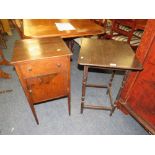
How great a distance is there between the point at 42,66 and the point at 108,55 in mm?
576

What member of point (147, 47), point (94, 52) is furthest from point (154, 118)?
point (94, 52)

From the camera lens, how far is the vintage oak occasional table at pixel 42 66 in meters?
1.01

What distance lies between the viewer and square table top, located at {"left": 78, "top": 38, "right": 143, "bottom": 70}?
1.04 meters

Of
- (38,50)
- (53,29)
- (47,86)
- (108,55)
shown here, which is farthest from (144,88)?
(53,29)

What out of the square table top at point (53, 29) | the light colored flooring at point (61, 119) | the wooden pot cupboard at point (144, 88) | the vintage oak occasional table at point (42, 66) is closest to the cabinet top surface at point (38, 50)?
the vintage oak occasional table at point (42, 66)

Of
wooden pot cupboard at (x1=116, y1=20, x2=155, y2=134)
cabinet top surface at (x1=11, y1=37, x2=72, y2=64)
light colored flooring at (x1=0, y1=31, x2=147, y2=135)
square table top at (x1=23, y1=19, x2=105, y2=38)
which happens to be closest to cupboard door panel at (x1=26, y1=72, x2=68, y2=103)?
cabinet top surface at (x1=11, y1=37, x2=72, y2=64)

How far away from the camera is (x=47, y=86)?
1249 mm

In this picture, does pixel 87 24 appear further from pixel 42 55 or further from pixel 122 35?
pixel 42 55

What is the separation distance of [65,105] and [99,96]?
53 cm

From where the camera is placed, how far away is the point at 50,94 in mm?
1335

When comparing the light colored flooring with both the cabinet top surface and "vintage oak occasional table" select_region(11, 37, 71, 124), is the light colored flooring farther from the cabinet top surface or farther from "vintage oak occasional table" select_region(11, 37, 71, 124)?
the cabinet top surface

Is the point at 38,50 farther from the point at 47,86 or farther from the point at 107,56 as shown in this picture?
the point at 107,56

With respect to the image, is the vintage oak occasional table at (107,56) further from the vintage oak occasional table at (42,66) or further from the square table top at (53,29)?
the square table top at (53,29)
